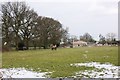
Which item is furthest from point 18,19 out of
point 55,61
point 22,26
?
point 55,61

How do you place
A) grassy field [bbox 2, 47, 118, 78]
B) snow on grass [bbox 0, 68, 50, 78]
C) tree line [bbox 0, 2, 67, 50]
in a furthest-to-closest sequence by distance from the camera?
tree line [bbox 0, 2, 67, 50] → grassy field [bbox 2, 47, 118, 78] → snow on grass [bbox 0, 68, 50, 78]

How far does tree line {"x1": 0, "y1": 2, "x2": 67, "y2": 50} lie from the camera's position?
197 ft

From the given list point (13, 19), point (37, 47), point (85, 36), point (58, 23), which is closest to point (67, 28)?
point (58, 23)

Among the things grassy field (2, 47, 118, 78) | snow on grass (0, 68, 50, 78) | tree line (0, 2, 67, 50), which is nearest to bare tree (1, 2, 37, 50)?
tree line (0, 2, 67, 50)

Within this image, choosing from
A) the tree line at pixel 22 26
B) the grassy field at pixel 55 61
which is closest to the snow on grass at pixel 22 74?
the grassy field at pixel 55 61

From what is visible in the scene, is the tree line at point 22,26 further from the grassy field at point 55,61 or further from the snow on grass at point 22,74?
the snow on grass at point 22,74

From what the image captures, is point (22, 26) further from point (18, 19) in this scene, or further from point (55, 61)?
point (55, 61)

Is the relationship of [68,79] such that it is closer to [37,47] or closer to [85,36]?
[37,47]

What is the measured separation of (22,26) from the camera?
6316 centimetres

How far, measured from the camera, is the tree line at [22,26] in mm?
60094

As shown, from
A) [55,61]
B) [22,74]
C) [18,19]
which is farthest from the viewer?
[18,19]

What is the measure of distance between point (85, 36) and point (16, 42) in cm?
7136

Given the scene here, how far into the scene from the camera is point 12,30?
60.9 m

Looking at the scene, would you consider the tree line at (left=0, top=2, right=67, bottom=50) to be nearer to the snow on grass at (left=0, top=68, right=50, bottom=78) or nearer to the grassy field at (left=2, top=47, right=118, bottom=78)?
the grassy field at (left=2, top=47, right=118, bottom=78)
